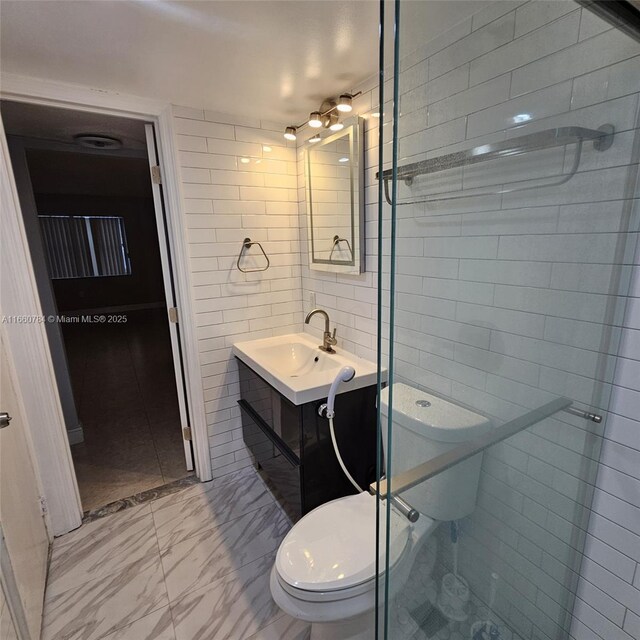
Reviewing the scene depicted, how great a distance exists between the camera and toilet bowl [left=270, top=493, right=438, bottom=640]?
110cm

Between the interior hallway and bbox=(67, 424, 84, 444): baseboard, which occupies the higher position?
bbox=(67, 424, 84, 444): baseboard

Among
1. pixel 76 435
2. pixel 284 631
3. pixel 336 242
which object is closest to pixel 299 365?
pixel 336 242

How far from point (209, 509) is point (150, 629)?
651 millimetres

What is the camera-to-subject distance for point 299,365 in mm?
2148

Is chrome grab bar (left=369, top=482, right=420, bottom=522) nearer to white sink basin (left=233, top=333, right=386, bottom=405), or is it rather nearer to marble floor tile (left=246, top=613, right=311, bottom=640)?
white sink basin (left=233, top=333, right=386, bottom=405)

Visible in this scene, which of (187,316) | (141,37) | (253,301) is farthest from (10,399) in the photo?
(141,37)

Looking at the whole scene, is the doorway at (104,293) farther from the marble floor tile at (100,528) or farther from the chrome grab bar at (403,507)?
the chrome grab bar at (403,507)

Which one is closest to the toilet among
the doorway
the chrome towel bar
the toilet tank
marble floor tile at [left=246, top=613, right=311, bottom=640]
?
the toilet tank

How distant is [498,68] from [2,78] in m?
1.93

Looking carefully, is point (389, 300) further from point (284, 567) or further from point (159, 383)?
point (159, 383)

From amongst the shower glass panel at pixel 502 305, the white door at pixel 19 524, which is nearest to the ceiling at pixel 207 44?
the shower glass panel at pixel 502 305

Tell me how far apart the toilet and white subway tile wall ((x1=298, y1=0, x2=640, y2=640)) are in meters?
0.07

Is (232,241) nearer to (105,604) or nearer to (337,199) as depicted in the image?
(337,199)

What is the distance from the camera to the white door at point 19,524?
111cm
